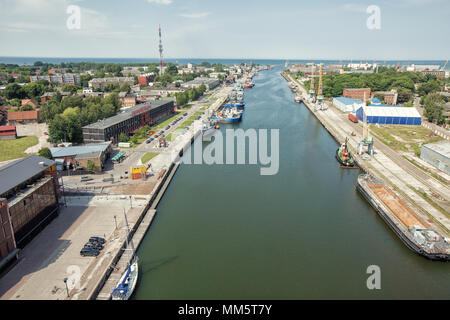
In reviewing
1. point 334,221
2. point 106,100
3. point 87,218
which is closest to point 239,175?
point 334,221

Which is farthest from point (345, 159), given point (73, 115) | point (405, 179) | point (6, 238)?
point (73, 115)

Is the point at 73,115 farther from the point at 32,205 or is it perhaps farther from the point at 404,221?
the point at 404,221

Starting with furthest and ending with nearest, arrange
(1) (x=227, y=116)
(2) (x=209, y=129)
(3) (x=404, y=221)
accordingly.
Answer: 1. (1) (x=227, y=116)
2. (2) (x=209, y=129)
3. (3) (x=404, y=221)

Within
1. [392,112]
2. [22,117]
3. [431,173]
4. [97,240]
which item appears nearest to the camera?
[97,240]

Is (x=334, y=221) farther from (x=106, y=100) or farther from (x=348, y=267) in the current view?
(x=106, y=100)

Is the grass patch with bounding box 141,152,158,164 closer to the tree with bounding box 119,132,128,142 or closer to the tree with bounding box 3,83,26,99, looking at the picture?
the tree with bounding box 119,132,128,142

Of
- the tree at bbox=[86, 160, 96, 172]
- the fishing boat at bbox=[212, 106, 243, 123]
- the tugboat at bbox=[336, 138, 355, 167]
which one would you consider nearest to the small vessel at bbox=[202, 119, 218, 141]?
the fishing boat at bbox=[212, 106, 243, 123]
